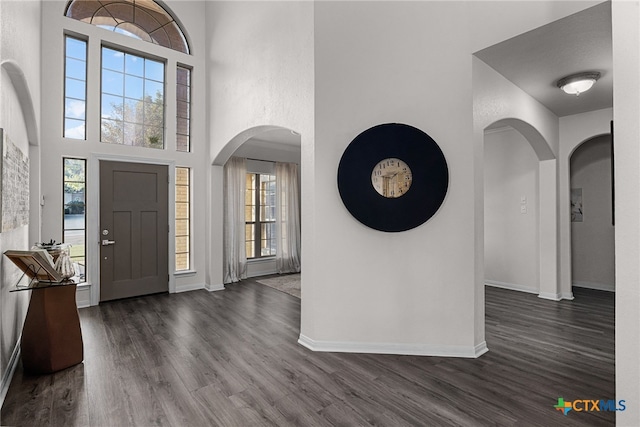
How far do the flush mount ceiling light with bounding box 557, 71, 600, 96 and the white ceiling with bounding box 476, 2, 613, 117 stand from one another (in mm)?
71

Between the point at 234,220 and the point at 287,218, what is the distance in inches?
46.8

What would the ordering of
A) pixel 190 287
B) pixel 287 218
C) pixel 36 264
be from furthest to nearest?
pixel 287 218 < pixel 190 287 < pixel 36 264

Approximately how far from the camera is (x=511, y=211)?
17.6 ft

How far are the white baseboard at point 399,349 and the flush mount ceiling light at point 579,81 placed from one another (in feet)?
9.13

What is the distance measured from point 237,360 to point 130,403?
33.4 inches

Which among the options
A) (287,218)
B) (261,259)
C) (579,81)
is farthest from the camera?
(287,218)

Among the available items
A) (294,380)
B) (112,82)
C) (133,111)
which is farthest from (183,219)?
(294,380)

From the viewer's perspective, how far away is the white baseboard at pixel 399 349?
2939mm

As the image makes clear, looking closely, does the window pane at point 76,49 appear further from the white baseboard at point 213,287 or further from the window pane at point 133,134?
the white baseboard at point 213,287

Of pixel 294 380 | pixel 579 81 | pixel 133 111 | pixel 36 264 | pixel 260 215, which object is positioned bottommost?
pixel 294 380

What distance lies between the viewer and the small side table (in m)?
2.64

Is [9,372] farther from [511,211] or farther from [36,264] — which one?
[511,211]

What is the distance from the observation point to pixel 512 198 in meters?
5.34

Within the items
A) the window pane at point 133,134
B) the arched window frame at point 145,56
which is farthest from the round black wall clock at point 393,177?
the window pane at point 133,134
